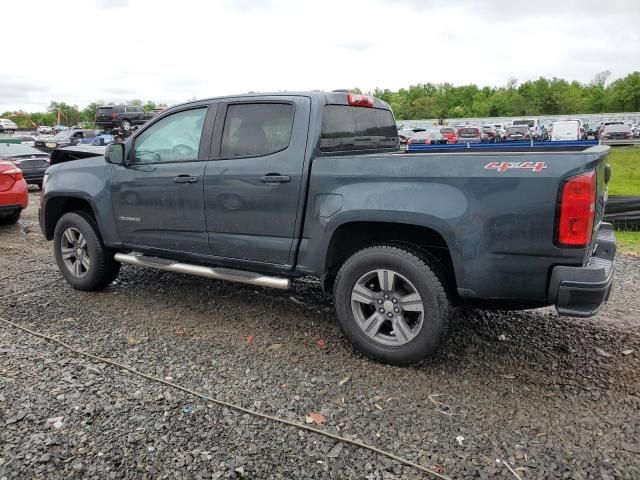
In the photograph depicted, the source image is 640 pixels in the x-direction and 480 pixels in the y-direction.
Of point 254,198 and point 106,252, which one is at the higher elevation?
point 254,198

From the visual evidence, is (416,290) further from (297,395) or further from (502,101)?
(502,101)

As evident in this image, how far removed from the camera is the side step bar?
4055mm

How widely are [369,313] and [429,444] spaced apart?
1179 millimetres

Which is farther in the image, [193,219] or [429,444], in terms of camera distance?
[193,219]

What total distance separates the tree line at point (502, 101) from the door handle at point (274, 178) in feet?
297

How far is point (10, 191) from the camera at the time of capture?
329 inches

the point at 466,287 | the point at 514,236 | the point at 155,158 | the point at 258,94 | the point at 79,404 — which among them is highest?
the point at 258,94

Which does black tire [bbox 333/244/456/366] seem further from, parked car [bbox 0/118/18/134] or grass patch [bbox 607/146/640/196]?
parked car [bbox 0/118/18/134]

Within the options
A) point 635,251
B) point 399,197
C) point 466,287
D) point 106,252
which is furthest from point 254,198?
point 635,251

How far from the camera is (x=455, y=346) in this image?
13.4 ft

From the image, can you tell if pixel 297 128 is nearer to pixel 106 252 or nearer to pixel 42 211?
pixel 106 252

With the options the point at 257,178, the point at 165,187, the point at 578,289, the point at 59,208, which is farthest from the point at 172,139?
the point at 578,289

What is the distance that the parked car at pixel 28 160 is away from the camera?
12.5m

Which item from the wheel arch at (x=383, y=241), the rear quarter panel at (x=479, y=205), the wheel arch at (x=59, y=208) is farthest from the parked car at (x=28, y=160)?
the rear quarter panel at (x=479, y=205)
